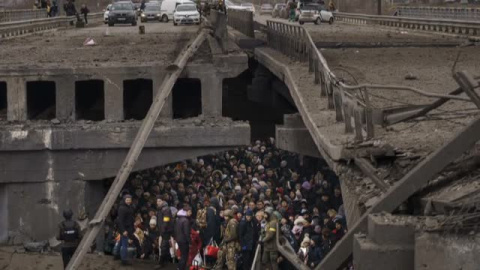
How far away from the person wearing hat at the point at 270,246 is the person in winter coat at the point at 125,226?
168 inches

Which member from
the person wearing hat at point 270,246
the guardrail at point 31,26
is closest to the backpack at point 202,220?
the person wearing hat at point 270,246

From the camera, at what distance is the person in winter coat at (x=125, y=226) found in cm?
2036

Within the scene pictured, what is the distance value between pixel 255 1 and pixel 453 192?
17152 cm

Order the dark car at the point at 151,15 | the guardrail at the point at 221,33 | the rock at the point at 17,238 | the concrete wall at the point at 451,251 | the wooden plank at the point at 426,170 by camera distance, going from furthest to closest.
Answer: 1. the dark car at the point at 151,15
2. the guardrail at the point at 221,33
3. the rock at the point at 17,238
4. the wooden plank at the point at 426,170
5. the concrete wall at the point at 451,251

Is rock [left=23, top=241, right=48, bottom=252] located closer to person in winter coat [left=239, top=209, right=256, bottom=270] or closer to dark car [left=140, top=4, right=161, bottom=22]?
person in winter coat [left=239, top=209, right=256, bottom=270]

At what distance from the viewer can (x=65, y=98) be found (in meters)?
25.2

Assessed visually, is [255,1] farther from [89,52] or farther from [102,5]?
[89,52]

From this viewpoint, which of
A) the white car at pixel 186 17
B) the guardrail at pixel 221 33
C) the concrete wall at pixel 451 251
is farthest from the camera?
the white car at pixel 186 17

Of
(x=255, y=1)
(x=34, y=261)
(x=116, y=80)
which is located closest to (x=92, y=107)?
(x=116, y=80)

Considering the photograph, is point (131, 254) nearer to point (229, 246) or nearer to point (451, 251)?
point (229, 246)

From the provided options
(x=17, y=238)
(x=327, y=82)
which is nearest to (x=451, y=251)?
(x=327, y=82)

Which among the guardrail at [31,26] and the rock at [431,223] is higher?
the rock at [431,223]

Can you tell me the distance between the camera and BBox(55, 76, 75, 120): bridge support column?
82.5 ft

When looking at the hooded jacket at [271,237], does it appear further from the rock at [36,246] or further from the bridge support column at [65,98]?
the bridge support column at [65,98]
